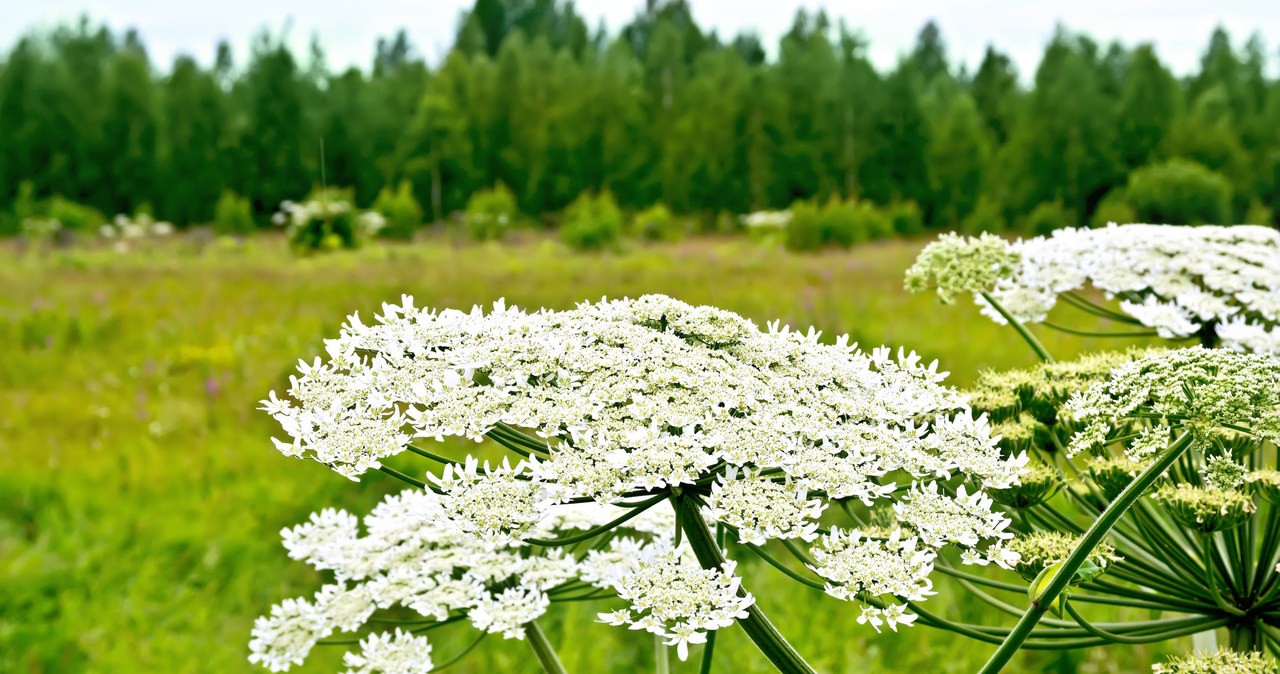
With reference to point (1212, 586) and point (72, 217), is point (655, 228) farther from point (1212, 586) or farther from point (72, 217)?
point (1212, 586)

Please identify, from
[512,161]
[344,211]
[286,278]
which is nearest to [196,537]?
[286,278]

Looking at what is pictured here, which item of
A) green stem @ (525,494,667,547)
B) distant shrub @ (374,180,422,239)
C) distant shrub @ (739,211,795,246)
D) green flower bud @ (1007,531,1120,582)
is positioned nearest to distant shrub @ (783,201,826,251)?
distant shrub @ (739,211,795,246)

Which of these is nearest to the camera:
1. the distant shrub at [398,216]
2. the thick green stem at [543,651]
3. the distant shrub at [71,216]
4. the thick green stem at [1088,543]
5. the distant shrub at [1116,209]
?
the thick green stem at [1088,543]

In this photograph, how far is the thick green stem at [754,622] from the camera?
2.13m

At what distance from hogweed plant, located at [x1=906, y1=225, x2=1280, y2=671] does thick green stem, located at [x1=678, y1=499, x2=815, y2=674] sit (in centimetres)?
42

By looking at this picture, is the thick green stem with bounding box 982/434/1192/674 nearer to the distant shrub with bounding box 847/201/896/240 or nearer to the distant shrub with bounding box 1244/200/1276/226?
the distant shrub with bounding box 847/201/896/240

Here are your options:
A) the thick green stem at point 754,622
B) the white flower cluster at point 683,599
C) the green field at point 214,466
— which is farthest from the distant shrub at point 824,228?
the white flower cluster at point 683,599

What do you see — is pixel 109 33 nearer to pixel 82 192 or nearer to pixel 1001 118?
pixel 82 192

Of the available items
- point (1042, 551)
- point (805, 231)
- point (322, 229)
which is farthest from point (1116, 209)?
point (1042, 551)

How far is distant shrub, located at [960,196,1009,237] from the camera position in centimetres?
4067

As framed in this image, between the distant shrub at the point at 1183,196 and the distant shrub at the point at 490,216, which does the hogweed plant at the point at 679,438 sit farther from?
the distant shrub at the point at 490,216

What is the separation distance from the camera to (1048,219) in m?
38.1

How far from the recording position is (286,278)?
20406mm

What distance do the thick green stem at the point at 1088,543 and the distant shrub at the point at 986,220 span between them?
129 ft
